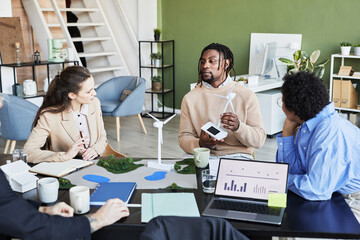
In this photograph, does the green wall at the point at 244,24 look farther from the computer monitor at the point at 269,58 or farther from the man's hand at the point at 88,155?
the man's hand at the point at 88,155

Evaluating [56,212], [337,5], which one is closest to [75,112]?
[56,212]

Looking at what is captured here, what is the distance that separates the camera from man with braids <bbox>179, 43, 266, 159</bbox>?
9.05ft

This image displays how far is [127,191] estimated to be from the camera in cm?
196

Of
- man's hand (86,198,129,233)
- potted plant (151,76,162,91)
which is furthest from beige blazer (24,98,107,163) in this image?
potted plant (151,76,162,91)

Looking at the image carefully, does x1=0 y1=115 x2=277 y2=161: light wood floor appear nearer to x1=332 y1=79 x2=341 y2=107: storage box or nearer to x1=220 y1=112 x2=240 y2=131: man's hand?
x1=332 y1=79 x2=341 y2=107: storage box

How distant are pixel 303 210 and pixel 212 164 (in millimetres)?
637

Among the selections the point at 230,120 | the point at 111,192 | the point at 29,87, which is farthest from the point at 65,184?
the point at 29,87

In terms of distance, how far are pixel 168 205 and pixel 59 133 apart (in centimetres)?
119

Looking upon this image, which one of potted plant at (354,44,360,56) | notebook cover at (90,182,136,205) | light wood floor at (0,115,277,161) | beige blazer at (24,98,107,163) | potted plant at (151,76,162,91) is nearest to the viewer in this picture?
notebook cover at (90,182,136,205)

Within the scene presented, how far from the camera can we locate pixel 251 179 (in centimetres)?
196

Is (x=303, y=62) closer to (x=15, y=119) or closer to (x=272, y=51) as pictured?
(x=272, y=51)

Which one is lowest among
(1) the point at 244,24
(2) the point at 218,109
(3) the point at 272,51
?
(2) the point at 218,109

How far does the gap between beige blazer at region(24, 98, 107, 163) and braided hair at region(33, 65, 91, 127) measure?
37 mm

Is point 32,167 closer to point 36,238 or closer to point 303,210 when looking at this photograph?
point 36,238
